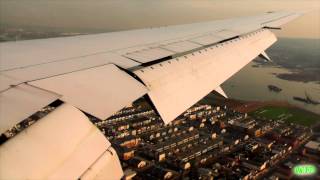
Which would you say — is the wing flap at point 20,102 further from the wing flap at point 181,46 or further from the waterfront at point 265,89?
the waterfront at point 265,89

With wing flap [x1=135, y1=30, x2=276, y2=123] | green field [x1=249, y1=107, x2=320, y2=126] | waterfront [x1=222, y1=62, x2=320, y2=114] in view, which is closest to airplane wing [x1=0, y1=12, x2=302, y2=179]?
wing flap [x1=135, y1=30, x2=276, y2=123]

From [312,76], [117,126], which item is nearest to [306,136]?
[117,126]

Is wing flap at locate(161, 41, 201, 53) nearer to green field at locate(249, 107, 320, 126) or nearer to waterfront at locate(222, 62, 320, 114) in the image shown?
green field at locate(249, 107, 320, 126)

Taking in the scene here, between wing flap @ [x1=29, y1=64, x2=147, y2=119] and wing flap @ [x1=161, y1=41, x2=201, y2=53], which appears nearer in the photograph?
wing flap @ [x1=29, y1=64, x2=147, y2=119]

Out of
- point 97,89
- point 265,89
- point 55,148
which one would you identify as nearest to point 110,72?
point 97,89

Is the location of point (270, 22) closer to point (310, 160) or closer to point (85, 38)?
point (85, 38)

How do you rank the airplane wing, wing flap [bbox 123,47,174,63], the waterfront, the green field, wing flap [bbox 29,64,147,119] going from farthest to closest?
the waterfront < the green field < wing flap [bbox 123,47,174,63] < wing flap [bbox 29,64,147,119] < the airplane wing
